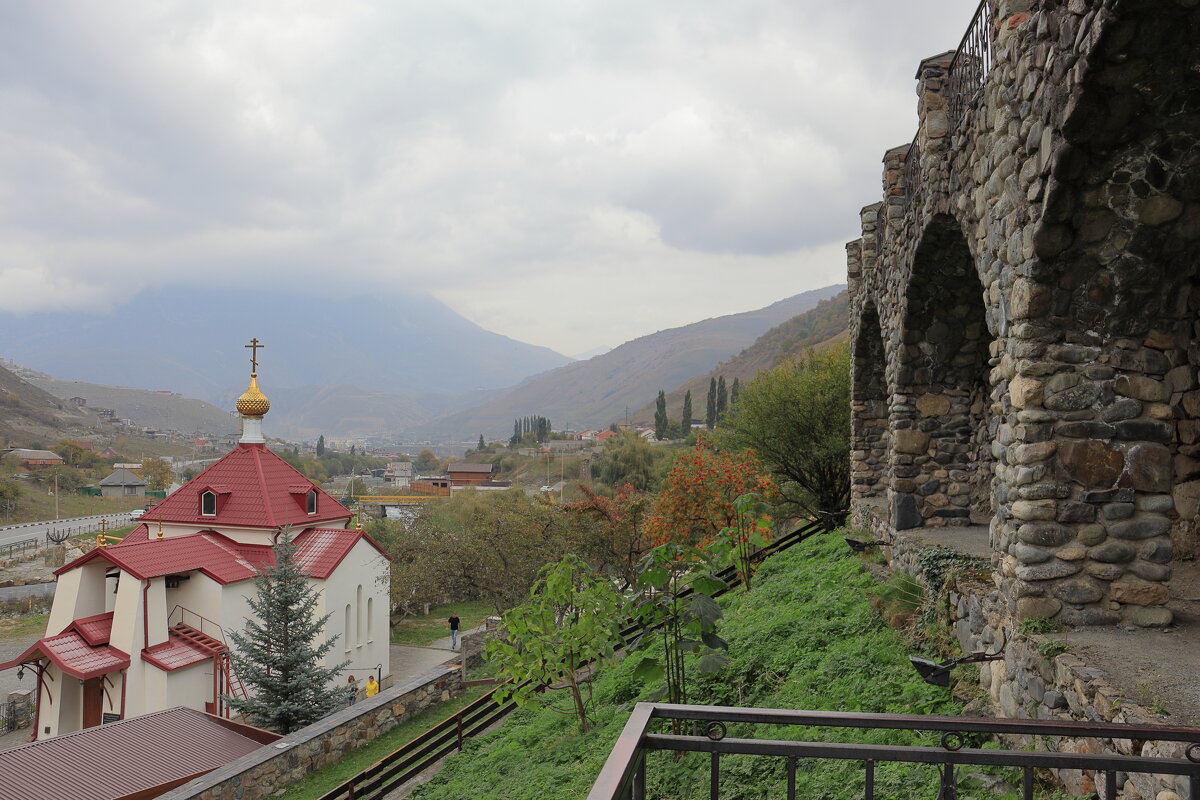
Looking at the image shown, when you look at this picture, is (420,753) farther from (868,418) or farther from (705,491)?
(868,418)

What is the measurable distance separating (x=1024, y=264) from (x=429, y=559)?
62.6 feet

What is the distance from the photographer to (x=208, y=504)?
799 inches

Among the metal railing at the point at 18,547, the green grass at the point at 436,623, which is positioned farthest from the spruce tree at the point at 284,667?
the metal railing at the point at 18,547

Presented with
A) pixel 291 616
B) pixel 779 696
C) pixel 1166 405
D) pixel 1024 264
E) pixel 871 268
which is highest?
pixel 871 268

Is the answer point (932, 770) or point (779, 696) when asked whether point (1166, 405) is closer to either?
point (932, 770)

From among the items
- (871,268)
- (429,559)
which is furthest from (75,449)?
(871,268)

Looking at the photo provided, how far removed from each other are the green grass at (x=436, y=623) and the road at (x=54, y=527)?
3550 centimetres

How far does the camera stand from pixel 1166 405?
4246 millimetres

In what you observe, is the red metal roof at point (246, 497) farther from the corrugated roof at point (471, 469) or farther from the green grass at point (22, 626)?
the corrugated roof at point (471, 469)

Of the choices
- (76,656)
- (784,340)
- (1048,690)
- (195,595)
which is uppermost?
(784,340)

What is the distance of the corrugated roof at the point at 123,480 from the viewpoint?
73625mm

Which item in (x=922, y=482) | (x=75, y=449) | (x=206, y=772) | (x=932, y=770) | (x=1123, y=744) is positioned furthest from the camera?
(x=75, y=449)

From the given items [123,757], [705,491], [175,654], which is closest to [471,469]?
[175,654]

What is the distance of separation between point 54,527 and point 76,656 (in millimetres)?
48352
